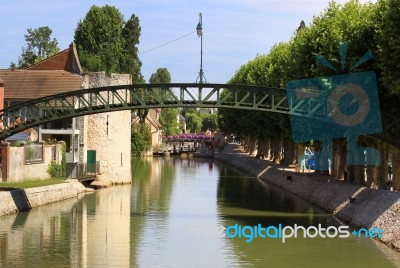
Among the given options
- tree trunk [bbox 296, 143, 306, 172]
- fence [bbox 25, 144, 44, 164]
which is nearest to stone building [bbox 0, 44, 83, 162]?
fence [bbox 25, 144, 44, 164]

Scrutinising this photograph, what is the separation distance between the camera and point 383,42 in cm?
4150

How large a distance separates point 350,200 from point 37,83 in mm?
36926

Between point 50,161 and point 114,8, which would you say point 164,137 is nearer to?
point 114,8

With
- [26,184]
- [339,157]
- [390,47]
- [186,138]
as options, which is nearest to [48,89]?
[26,184]

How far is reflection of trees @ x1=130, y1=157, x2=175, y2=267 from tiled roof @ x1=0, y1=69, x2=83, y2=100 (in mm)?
10661

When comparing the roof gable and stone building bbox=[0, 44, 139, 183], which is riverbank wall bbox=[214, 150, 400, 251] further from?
the roof gable

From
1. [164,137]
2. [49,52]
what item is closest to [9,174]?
[49,52]

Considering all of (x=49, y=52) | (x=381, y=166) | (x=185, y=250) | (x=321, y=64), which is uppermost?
(x=49, y=52)

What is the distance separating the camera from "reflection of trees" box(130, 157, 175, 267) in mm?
40781

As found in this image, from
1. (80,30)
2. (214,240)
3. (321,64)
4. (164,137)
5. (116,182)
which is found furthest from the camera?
(164,137)

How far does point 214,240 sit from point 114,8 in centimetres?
9844

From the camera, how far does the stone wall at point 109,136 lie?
218 feet

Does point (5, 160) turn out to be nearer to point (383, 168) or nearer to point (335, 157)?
point (383, 168)

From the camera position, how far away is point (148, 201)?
56.6m
